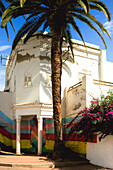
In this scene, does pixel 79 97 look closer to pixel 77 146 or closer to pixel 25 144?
pixel 77 146

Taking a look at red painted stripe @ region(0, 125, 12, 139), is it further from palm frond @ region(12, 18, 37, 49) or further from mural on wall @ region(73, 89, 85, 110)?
palm frond @ region(12, 18, 37, 49)

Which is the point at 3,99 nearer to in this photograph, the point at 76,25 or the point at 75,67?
the point at 75,67

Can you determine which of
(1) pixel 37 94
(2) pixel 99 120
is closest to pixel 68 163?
(2) pixel 99 120

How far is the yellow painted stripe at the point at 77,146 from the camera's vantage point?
13.5 meters

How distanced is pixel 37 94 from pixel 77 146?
490 centimetres

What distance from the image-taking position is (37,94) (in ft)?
55.4

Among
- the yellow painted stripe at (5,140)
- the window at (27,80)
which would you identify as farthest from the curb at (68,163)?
the yellow painted stripe at (5,140)

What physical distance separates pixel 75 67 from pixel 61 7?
662 cm

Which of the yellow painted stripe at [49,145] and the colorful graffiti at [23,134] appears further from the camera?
the colorful graffiti at [23,134]

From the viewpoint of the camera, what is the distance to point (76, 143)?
569 inches

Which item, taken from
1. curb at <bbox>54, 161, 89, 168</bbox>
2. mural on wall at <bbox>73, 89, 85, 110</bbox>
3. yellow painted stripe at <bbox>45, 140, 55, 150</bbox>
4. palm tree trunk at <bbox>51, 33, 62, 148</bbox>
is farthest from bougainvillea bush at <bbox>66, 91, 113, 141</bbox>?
yellow painted stripe at <bbox>45, 140, 55, 150</bbox>

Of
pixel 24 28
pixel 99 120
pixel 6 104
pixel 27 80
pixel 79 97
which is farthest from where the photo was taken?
pixel 6 104

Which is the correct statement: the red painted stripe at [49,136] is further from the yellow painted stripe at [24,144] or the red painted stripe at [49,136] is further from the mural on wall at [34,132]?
the yellow painted stripe at [24,144]

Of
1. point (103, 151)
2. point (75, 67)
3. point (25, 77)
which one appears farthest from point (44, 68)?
point (103, 151)
